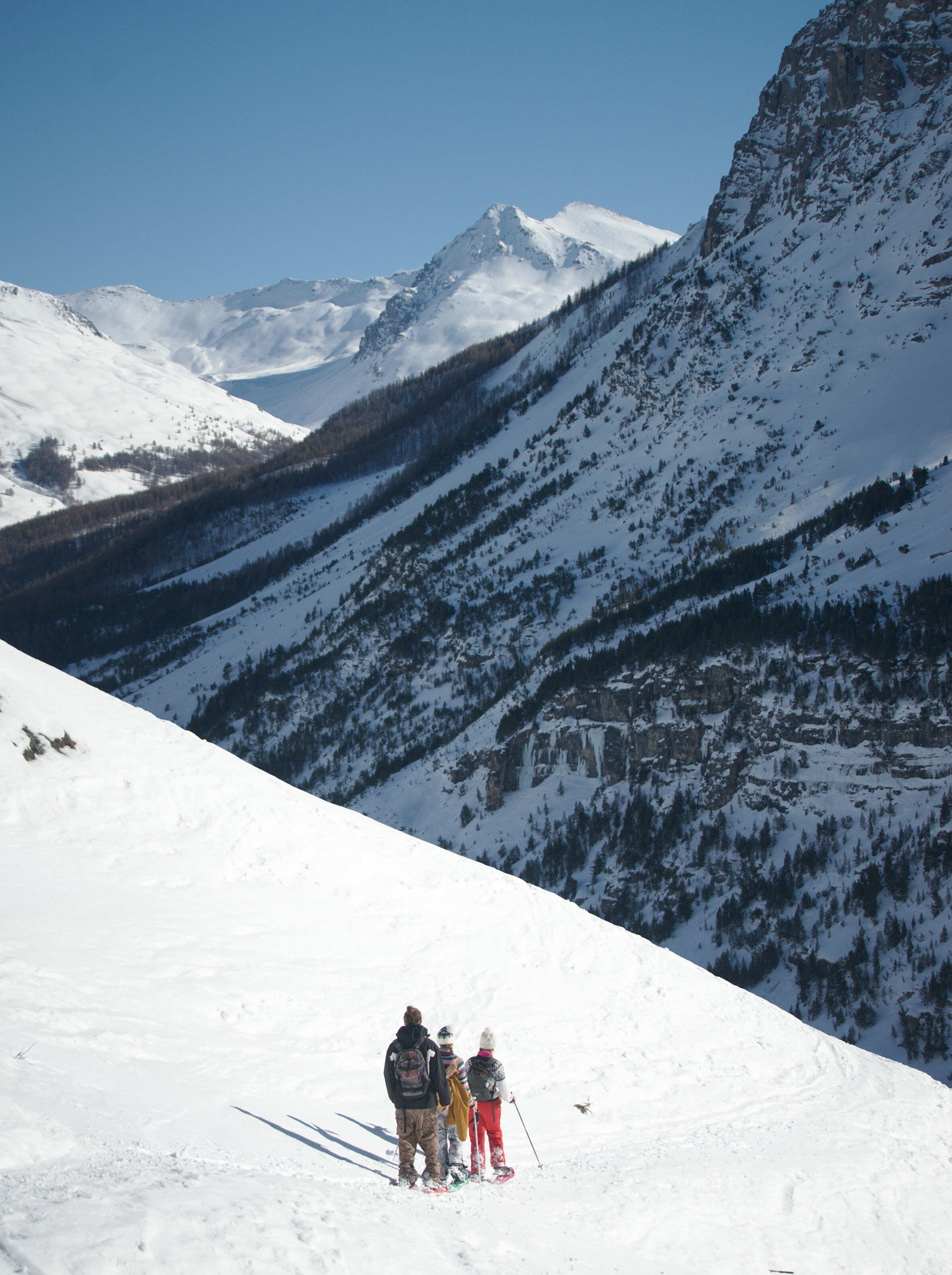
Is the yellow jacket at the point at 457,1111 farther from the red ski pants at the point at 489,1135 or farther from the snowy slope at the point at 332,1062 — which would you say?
→ the snowy slope at the point at 332,1062

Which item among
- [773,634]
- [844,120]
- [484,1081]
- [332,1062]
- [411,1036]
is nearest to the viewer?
[411,1036]

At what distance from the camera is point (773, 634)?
204 ft

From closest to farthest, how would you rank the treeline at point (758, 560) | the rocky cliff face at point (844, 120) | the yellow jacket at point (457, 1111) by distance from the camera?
the yellow jacket at point (457, 1111) < the treeline at point (758, 560) < the rocky cliff face at point (844, 120)

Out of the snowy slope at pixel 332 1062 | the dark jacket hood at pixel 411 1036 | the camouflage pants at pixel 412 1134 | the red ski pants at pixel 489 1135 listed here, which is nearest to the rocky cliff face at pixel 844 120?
the snowy slope at pixel 332 1062

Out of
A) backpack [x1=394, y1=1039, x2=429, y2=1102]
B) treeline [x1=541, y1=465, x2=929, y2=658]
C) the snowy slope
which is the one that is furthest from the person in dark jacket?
treeline [x1=541, y1=465, x2=929, y2=658]

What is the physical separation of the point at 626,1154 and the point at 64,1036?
8.09m

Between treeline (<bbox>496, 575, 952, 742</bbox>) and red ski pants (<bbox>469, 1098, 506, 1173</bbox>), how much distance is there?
49.9 meters

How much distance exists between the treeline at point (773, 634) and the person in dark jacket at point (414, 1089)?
51.1 metres

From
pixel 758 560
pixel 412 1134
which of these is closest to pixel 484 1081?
pixel 412 1134

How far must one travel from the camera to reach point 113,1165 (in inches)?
342

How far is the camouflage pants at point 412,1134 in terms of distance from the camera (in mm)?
10141

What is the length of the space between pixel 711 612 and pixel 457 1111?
6155cm

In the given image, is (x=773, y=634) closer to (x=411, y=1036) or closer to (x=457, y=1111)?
(x=457, y=1111)

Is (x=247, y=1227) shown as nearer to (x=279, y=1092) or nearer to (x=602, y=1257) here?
(x=602, y=1257)
